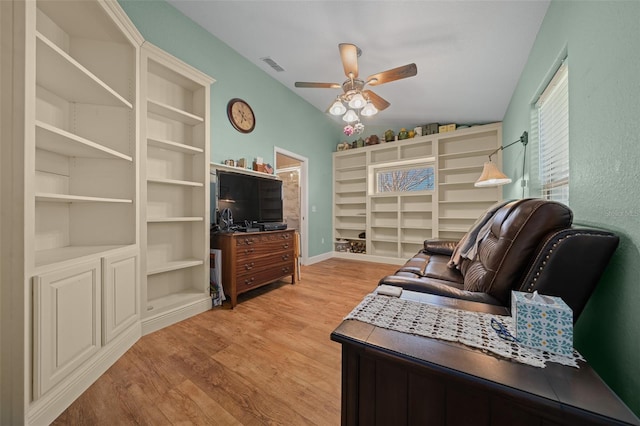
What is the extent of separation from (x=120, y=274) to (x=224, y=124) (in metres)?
1.96

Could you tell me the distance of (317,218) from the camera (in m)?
4.67

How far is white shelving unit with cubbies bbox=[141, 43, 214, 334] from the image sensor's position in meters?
2.12

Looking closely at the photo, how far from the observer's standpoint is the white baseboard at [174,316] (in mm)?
1917

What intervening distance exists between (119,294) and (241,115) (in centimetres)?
240

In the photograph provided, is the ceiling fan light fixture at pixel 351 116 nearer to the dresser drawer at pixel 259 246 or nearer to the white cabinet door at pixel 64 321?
the dresser drawer at pixel 259 246

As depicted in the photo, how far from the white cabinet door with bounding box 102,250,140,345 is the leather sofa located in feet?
5.84

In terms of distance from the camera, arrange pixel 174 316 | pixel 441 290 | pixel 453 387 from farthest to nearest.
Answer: pixel 174 316 < pixel 441 290 < pixel 453 387

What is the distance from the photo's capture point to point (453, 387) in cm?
66

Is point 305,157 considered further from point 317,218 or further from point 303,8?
point 303,8

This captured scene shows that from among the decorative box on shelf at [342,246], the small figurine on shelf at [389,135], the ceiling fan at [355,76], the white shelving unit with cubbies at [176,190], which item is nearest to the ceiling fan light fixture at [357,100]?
the ceiling fan at [355,76]

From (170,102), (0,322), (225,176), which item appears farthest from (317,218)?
(0,322)

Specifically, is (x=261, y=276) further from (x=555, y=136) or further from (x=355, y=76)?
(x=555, y=136)

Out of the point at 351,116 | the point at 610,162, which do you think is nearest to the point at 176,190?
the point at 351,116

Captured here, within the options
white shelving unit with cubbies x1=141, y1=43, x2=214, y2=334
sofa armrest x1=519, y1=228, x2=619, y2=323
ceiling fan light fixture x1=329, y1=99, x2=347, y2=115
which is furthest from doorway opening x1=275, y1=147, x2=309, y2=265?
sofa armrest x1=519, y1=228, x2=619, y2=323
